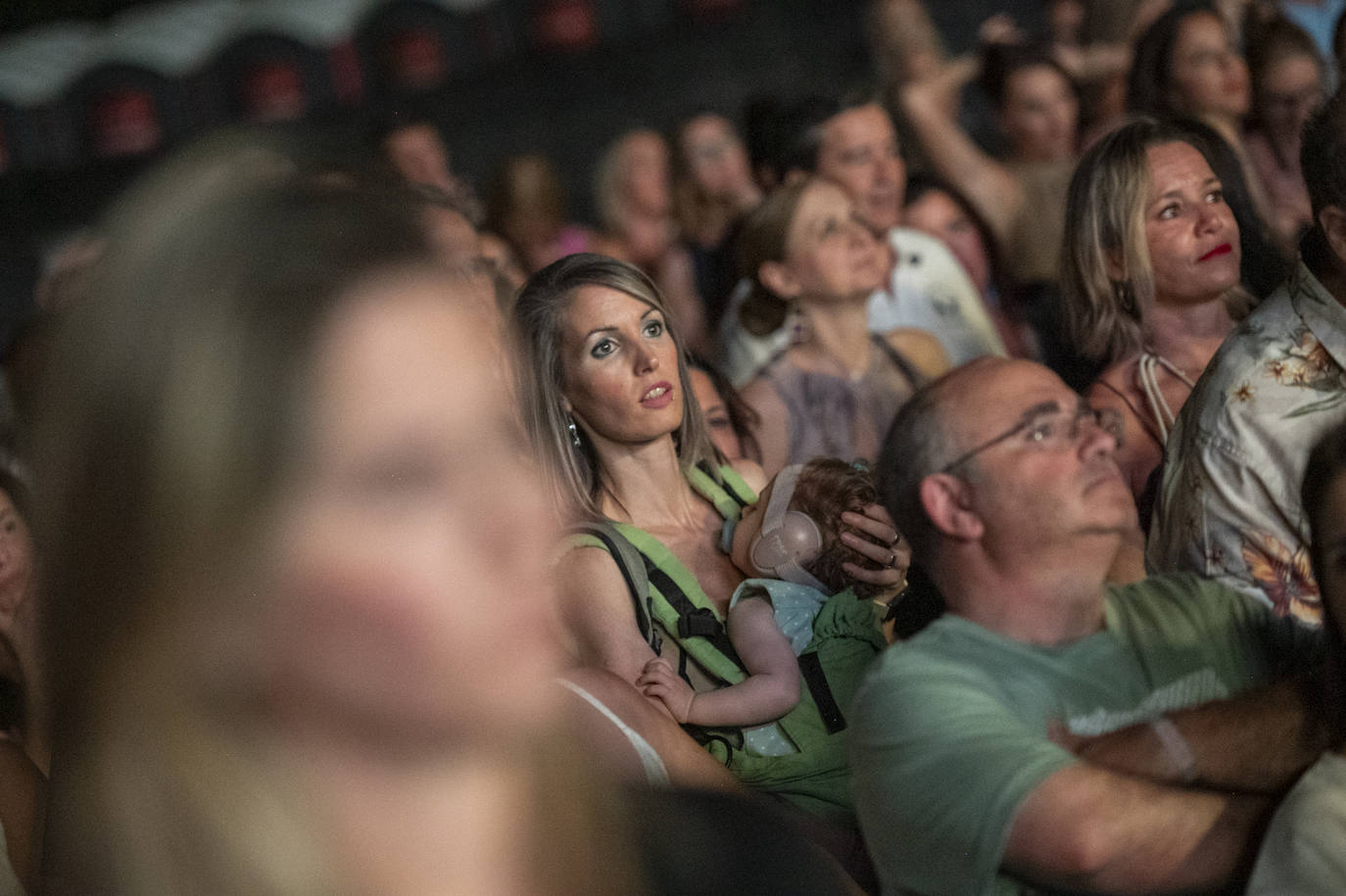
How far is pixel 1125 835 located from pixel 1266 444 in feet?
2.15

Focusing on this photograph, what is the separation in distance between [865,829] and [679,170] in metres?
4.02

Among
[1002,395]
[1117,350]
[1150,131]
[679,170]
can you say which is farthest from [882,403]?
[679,170]

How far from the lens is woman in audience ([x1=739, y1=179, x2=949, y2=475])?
117 inches

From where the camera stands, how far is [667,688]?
77.2 inches

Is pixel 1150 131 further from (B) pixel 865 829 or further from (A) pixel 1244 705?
(B) pixel 865 829

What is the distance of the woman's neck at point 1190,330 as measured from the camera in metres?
2.21

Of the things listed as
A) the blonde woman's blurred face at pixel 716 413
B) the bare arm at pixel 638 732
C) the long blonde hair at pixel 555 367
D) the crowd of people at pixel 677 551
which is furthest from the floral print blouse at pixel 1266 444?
the blonde woman's blurred face at pixel 716 413

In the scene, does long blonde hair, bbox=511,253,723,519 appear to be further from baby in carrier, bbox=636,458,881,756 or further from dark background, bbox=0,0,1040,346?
dark background, bbox=0,0,1040,346

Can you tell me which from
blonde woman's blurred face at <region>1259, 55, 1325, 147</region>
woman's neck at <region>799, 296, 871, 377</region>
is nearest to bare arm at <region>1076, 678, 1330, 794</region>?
woman's neck at <region>799, 296, 871, 377</region>

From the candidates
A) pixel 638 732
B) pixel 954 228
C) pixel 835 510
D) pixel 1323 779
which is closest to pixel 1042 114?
pixel 954 228

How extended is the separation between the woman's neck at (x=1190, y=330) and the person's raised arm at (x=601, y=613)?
104 centimetres

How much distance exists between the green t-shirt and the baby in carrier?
1.54 ft

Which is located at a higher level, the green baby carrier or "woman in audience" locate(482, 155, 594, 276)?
"woman in audience" locate(482, 155, 594, 276)

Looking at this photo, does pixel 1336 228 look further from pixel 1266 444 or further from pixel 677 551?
pixel 677 551
